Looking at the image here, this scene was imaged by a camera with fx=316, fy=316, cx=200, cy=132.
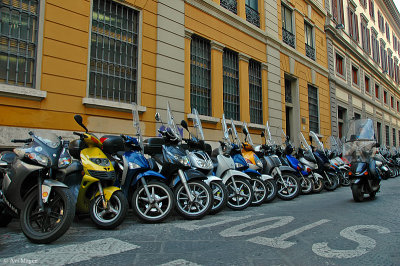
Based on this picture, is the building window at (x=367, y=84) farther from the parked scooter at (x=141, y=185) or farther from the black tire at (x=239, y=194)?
the parked scooter at (x=141, y=185)

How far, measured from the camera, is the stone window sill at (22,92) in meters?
5.52

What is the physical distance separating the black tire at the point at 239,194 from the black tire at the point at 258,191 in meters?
0.34

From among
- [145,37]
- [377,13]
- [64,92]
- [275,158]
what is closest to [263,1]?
[145,37]

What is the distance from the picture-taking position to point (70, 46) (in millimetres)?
6633

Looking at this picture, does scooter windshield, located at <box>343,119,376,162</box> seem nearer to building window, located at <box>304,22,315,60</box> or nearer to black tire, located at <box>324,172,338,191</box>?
black tire, located at <box>324,172,338,191</box>

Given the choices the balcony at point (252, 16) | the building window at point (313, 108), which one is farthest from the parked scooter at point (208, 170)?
the building window at point (313, 108)

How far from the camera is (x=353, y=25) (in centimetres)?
2164

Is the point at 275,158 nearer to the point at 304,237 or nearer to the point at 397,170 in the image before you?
the point at 304,237

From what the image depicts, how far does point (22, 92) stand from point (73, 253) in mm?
4030

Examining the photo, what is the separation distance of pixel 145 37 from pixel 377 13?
27.4 meters

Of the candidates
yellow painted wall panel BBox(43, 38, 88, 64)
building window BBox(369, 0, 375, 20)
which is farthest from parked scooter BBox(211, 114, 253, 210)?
building window BBox(369, 0, 375, 20)

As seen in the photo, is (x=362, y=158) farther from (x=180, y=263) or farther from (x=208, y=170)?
(x=180, y=263)

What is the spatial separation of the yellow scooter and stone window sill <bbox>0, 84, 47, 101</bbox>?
99.4 inches

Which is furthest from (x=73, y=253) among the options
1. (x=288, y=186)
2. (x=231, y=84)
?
(x=231, y=84)
